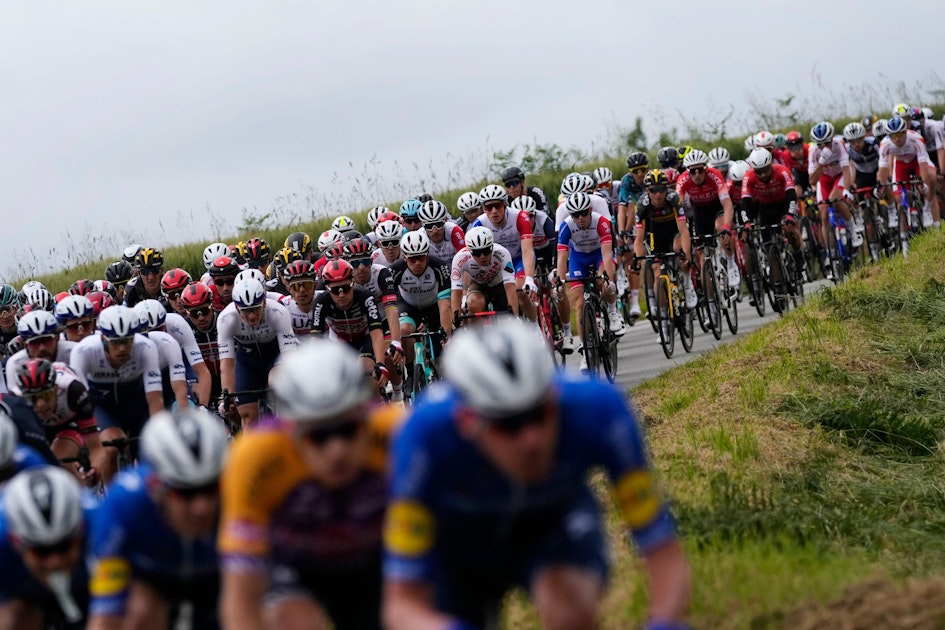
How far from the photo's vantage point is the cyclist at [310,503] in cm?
443

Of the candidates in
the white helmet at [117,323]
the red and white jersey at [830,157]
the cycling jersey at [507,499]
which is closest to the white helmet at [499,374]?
the cycling jersey at [507,499]

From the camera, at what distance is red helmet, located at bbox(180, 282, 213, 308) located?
13.4 meters

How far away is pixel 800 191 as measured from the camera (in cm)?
2341

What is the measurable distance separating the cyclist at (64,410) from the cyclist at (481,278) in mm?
4084

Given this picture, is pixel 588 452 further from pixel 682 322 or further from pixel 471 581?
pixel 682 322

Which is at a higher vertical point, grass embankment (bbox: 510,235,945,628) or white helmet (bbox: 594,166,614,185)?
white helmet (bbox: 594,166,614,185)

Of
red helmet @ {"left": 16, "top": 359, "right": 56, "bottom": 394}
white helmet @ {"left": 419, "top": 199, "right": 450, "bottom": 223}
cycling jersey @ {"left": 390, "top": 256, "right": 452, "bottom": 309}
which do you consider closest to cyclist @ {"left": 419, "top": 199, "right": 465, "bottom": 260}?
white helmet @ {"left": 419, "top": 199, "right": 450, "bottom": 223}

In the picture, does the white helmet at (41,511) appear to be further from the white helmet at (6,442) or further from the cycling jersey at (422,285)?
the cycling jersey at (422,285)

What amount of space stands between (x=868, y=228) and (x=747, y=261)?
537cm

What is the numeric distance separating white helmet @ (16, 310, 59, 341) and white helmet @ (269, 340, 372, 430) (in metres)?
7.14

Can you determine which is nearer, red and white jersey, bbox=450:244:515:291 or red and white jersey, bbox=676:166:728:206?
red and white jersey, bbox=450:244:515:291

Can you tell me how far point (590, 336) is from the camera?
14.6m

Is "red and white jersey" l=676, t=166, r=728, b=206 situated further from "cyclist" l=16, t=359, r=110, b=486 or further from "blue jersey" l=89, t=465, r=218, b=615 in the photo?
"blue jersey" l=89, t=465, r=218, b=615

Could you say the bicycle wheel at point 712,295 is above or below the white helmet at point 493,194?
below
